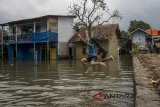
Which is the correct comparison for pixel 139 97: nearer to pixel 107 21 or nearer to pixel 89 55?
pixel 89 55

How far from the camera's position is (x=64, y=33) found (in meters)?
40.2

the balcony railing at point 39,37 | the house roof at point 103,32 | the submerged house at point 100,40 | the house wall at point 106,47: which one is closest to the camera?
the balcony railing at point 39,37

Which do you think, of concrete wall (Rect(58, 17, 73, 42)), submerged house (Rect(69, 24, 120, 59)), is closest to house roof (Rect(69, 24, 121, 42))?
submerged house (Rect(69, 24, 120, 59))

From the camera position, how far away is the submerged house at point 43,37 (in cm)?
3803

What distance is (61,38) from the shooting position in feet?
130

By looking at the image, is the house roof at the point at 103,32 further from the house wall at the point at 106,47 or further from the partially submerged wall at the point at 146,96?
the partially submerged wall at the point at 146,96

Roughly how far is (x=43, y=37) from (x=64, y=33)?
3.79 metres

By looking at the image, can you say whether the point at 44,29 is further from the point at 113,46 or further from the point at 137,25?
the point at 137,25

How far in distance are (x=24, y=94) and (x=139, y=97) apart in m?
3.82

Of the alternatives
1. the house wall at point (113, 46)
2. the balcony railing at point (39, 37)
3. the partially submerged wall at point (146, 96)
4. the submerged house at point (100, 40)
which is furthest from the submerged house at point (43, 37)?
the partially submerged wall at point (146, 96)

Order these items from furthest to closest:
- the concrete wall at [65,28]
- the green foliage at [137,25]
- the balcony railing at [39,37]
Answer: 1. the green foliage at [137,25]
2. the concrete wall at [65,28]
3. the balcony railing at [39,37]

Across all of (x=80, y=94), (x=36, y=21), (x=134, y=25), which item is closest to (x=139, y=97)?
(x=80, y=94)

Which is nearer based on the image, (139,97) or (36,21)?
(139,97)

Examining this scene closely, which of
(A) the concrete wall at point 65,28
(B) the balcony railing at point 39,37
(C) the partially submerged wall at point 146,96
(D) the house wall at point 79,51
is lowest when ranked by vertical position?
(C) the partially submerged wall at point 146,96
